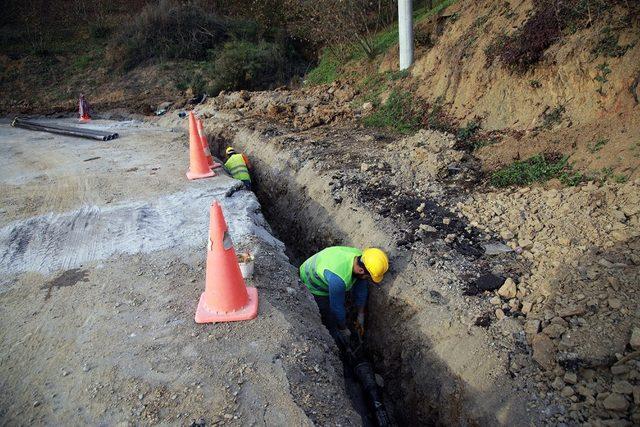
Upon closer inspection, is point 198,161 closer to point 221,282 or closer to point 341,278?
point 341,278

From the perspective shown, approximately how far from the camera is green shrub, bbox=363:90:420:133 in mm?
7848

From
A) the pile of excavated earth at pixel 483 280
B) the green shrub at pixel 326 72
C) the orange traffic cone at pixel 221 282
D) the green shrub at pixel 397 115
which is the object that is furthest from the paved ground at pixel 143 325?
the green shrub at pixel 326 72

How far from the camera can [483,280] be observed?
13.5ft

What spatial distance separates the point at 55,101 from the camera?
15727 millimetres

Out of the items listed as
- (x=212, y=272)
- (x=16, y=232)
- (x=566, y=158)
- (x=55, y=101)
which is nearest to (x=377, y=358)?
(x=212, y=272)

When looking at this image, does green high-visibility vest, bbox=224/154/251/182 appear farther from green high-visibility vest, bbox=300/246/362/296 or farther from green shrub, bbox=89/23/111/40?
green shrub, bbox=89/23/111/40

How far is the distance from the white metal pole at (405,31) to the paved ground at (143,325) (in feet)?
16.4

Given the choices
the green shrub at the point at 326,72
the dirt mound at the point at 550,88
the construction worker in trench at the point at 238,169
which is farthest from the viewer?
the green shrub at the point at 326,72

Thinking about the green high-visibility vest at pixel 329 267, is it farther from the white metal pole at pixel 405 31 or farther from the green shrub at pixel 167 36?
the green shrub at pixel 167 36

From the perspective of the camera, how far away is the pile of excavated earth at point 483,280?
316cm

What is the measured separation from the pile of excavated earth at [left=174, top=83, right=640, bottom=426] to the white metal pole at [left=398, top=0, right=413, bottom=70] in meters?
3.07

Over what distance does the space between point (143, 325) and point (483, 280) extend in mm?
3039

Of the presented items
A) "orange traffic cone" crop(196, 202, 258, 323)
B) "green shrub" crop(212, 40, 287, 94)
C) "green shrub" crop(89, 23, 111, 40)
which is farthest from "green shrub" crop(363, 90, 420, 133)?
"green shrub" crop(89, 23, 111, 40)

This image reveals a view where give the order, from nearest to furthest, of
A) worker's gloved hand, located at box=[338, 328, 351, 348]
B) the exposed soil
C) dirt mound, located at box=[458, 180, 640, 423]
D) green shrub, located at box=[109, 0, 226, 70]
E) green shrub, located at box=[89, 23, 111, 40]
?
1. dirt mound, located at box=[458, 180, 640, 423]
2. the exposed soil
3. worker's gloved hand, located at box=[338, 328, 351, 348]
4. green shrub, located at box=[109, 0, 226, 70]
5. green shrub, located at box=[89, 23, 111, 40]
